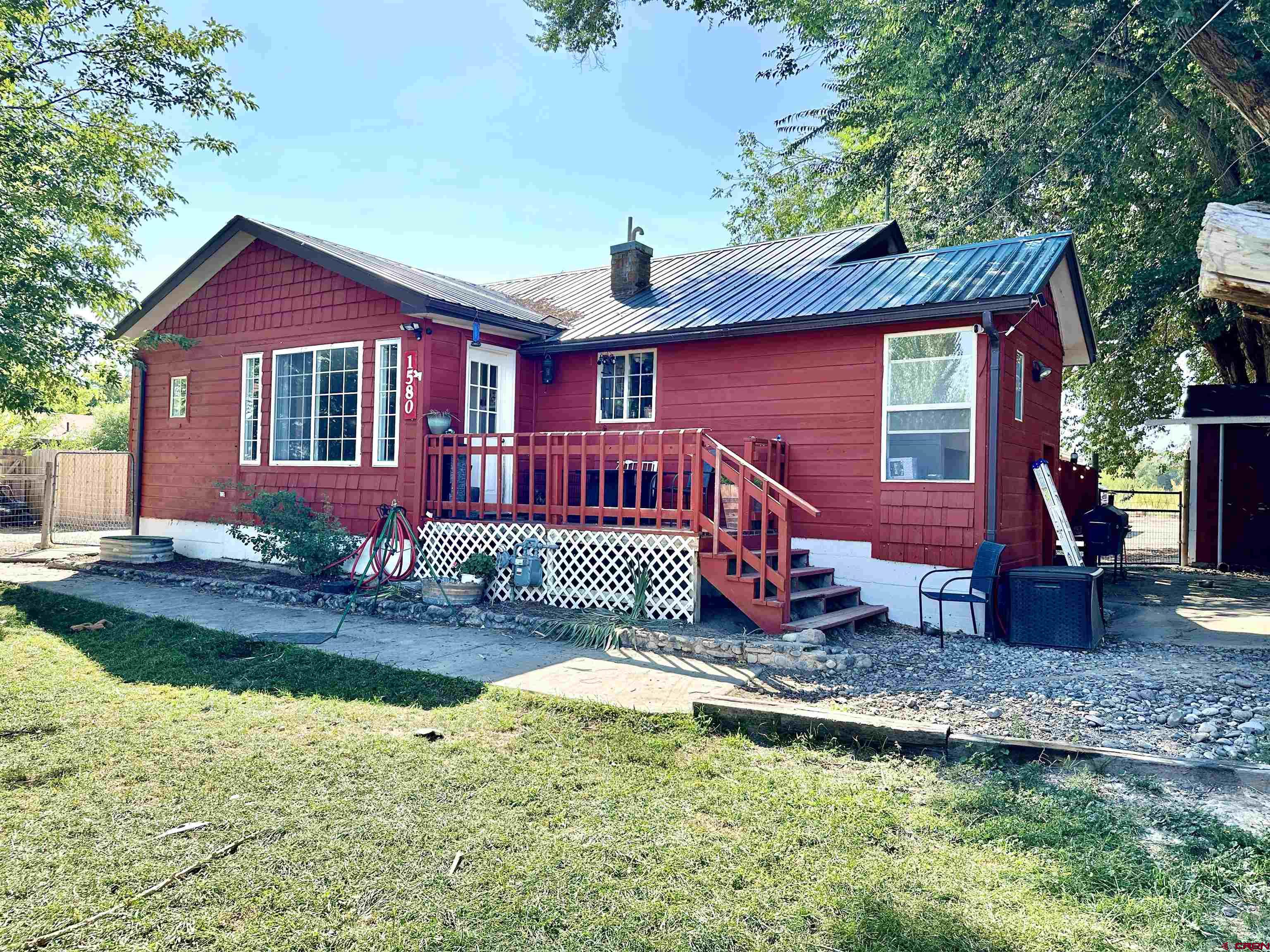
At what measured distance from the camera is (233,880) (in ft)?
8.39

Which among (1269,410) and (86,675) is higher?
(1269,410)

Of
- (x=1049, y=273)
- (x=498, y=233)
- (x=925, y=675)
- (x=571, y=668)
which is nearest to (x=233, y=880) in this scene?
(x=571, y=668)

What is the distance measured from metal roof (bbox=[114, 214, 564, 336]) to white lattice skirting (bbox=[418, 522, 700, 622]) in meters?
2.52

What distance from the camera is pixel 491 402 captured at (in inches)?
401

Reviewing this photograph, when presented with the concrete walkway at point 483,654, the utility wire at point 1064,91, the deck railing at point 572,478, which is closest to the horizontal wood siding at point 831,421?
the deck railing at point 572,478

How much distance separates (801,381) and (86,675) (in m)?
6.94

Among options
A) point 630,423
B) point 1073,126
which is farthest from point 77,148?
point 1073,126

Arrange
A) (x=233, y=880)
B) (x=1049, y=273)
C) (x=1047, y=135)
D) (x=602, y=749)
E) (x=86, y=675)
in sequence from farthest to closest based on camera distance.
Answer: (x=1047, y=135) < (x=1049, y=273) < (x=86, y=675) < (x=602, y=749) < (x=233, y=880)

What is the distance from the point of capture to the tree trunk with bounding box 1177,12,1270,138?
28.3ft

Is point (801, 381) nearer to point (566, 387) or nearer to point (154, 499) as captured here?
point (566, 387)

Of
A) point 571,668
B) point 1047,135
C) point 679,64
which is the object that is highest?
point 679,64

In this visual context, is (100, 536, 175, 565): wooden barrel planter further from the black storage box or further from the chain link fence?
the black storage box

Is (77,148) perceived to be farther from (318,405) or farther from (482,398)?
(482,398)

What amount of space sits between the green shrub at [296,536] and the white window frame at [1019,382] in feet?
25.0
